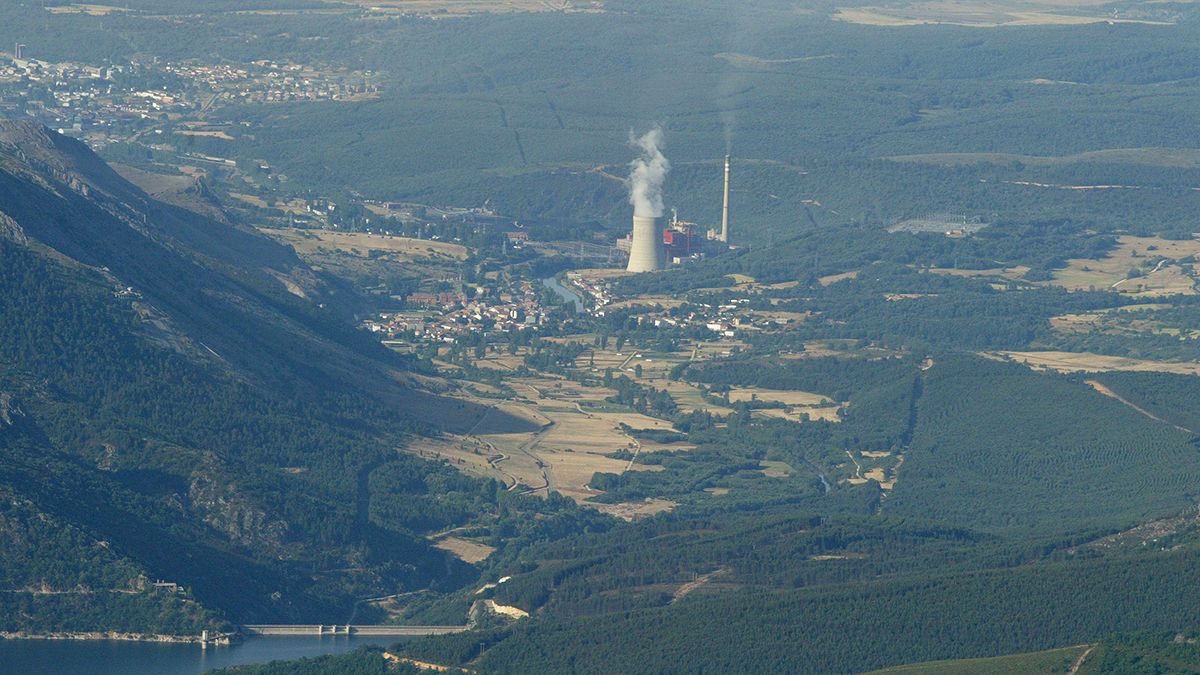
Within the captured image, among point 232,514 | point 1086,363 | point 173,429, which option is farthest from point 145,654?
point 1086,363

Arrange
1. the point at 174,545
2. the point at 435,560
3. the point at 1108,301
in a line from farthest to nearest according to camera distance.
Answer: the point at 1108,301 < the point at 435,560 < the point at 174,545

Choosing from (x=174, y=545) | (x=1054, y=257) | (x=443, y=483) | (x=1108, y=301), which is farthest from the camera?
(x=1054, y=257)

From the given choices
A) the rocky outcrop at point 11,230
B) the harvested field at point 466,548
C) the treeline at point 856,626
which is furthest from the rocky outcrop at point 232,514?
the rocky outcrop at point 11,230

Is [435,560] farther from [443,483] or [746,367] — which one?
[746,367]

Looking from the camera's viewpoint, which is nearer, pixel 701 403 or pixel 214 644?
pixel 214 644

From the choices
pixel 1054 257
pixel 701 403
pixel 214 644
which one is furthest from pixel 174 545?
pixel 1054 257

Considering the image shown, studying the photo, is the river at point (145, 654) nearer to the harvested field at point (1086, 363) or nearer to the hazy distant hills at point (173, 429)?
the hazy distant hills at point (173, 429)

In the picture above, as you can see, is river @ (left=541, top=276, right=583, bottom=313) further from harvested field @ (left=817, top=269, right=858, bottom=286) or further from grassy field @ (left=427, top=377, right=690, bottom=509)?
grassy field @ (left=427, top=377, right=690, bottom=509)
